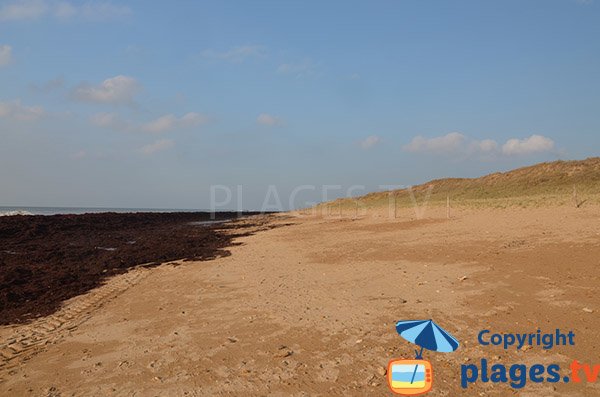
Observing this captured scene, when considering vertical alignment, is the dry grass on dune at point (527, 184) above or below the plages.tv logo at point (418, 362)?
above

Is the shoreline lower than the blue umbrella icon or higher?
lower

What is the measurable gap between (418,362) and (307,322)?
2.41 m

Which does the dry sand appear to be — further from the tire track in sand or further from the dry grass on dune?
the dry grass on dune

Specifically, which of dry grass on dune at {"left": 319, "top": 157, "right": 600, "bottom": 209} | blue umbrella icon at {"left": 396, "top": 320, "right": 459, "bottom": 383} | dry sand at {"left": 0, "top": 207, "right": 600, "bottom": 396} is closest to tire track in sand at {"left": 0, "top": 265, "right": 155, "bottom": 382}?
dry sand at {"left": 0, "top": 207, "right": 600, "bottom": 396}

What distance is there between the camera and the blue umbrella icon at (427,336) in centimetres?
577

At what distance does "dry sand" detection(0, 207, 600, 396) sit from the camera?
5.21 meters

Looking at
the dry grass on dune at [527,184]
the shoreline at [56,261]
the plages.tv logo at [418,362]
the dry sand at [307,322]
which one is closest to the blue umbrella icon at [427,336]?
the plages.tv logo at [418,362]

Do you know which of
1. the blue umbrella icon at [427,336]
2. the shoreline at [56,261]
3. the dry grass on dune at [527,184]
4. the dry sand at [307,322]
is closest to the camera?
the dry sand at [307,322]

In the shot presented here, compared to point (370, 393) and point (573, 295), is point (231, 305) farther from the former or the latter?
point (573, 295)

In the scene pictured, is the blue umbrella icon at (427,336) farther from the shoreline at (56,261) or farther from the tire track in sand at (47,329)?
the shoreline at (56,261)

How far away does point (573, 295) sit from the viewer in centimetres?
767

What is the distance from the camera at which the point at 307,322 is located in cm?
734

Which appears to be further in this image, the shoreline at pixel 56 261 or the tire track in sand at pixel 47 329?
the shoreline at pixel 56 261

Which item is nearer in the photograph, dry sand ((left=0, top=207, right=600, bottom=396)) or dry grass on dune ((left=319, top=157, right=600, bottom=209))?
dry sand ((left=0, top=207, right=600, bottom=396))
